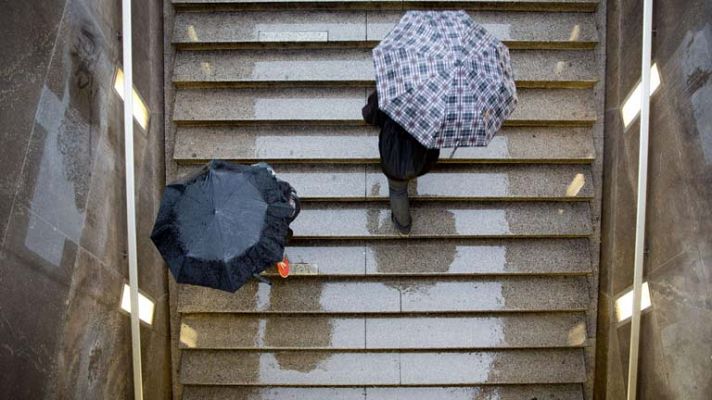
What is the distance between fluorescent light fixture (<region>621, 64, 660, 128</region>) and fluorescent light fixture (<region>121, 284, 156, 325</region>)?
219 inches

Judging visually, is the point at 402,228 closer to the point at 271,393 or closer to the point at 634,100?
the point at 271,393

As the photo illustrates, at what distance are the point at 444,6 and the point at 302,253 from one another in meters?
3.38

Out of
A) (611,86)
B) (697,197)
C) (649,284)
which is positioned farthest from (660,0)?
(649,284)

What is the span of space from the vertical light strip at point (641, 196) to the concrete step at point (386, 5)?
1444 millimetres

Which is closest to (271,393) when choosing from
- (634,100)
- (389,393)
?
(389,393)

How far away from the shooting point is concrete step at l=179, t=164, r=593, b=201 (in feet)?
22.1

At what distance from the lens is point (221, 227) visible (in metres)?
4.68

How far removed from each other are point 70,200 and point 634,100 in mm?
5639

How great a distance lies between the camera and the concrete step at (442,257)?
6781 millimetres

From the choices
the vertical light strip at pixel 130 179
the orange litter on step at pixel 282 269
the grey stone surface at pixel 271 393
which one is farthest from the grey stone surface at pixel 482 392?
the vertical light strip at pixel 130 179

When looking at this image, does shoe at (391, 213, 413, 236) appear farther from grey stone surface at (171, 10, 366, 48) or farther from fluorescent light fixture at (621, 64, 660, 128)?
fluorescent light fixture at (621, 64, 660, 128)

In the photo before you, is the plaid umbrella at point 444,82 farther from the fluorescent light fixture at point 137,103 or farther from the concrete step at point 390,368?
the concrete step at point 390,368

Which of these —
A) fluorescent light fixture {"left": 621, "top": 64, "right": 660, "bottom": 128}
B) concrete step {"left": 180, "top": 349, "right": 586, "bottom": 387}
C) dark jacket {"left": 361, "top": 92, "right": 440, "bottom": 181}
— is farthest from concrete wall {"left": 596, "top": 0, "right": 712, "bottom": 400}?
dark jacket {"left": 361, "top": 92, "right": 440, "bottom": 181}

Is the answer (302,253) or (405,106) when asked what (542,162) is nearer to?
(405,106)
